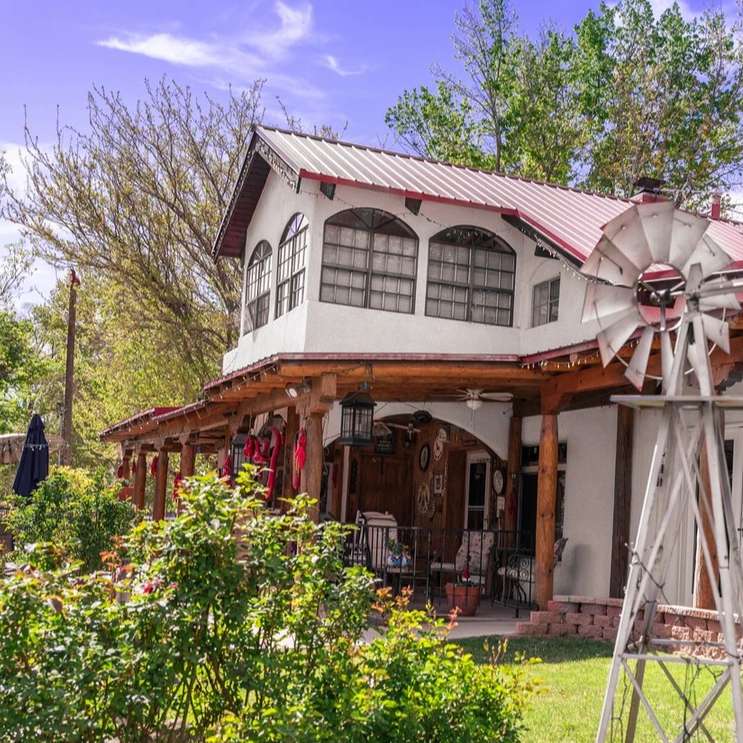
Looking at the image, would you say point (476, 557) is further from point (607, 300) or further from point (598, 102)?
point (598, 102)

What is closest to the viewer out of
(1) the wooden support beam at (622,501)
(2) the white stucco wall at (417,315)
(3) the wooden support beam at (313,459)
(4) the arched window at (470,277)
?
(3) the wooden support beam at (313,459)

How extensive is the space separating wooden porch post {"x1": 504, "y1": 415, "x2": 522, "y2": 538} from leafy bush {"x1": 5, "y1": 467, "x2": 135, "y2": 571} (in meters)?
5.70

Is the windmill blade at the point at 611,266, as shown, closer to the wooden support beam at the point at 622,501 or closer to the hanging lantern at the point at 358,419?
the hanging lantern at the point at 358,419

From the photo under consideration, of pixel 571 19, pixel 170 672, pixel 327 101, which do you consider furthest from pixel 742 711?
pixel 571 19

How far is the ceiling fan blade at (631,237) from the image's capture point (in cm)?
518

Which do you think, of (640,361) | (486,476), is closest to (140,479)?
(486,476)

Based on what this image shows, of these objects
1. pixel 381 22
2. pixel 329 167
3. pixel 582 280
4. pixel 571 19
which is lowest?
pixel 582 280

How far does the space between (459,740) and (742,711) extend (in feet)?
4.06

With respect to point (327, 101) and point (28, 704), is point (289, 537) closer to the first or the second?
point (28, 704)

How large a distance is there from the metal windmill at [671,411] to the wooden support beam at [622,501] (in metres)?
7.21

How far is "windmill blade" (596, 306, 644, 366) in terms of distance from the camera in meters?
5.51

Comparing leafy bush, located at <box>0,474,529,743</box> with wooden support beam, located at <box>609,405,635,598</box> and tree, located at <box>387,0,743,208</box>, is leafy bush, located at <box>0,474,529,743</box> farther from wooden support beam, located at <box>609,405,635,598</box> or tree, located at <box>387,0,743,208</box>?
tree, located at <box>387,0,743,208</box>

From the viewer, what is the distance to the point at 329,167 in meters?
14.1

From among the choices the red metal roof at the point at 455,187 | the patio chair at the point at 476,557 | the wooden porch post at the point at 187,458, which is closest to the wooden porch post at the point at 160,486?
the wooden porch post at the point at 187,458
